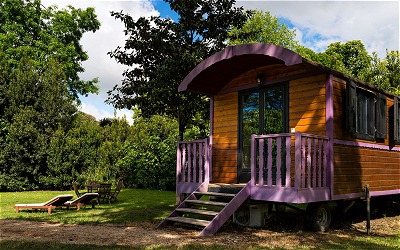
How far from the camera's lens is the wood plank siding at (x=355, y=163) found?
7.64 meters

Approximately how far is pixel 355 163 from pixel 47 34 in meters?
21.9

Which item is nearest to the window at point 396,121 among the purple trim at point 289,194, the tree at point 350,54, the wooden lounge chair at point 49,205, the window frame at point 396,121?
the window frame at point 396,121

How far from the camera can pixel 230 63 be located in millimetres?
8562

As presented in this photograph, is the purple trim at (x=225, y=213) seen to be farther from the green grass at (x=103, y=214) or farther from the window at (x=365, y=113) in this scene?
the window at (x=365, y=113)

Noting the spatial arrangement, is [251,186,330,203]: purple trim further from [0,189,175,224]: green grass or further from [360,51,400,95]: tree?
[360,51,400,95]: tree

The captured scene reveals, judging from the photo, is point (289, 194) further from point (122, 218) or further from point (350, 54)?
point (350, 54)

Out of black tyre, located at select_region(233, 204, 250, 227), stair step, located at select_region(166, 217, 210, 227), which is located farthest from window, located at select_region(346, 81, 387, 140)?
stair step, located at select_region(166, 217, 210, 227)

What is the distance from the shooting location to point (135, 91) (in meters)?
11.5

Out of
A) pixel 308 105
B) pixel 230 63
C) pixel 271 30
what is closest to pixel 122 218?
pixel 230 63

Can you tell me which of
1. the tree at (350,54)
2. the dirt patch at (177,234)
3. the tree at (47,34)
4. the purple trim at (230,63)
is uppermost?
the tree at (350,54)

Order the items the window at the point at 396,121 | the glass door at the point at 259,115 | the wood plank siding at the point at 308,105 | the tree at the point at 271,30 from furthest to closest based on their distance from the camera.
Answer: the tree at the point at 271,30
the window at the point at 396,121
the glass door at the point at 259,115
the wood plank siding at the point at 308,105

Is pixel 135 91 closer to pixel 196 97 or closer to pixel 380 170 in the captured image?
pixel 196 97

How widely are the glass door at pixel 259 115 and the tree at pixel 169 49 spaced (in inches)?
97.3

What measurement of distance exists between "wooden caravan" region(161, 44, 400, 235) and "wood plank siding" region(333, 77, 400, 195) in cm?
2
